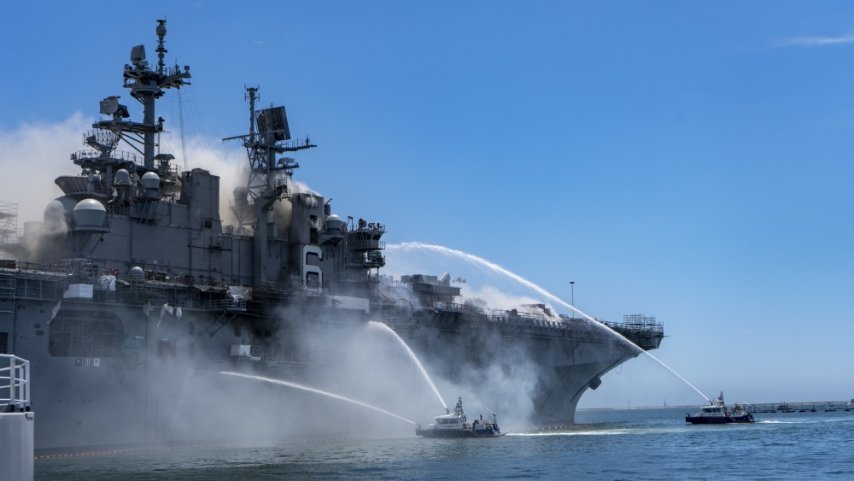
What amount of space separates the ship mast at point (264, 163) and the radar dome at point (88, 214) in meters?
12.4

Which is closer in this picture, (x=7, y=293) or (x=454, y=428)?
(x=7, y=293)

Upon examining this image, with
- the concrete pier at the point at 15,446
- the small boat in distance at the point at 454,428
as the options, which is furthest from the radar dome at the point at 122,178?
the concrete pier at the point at 15,446

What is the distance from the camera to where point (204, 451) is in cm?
4594

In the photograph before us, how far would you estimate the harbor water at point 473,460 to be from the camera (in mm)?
36875

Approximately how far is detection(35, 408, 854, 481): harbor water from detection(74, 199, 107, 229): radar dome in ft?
34.3

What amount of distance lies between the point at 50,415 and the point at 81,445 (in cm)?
214

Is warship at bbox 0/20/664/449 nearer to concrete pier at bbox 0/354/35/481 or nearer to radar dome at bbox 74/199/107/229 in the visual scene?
radar dome at bbox 74/199/107/229

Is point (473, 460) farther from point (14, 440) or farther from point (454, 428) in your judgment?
point (14, 440)

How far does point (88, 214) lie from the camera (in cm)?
4591

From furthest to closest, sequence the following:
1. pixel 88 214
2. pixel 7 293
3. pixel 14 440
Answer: pixel 88 214 < pixel 7 293 < pixel 14 440

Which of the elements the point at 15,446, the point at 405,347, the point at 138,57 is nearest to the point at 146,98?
the point at 138,57

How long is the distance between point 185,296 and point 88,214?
6268mm

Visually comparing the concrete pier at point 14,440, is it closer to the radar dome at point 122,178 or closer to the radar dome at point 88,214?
the radar dome at point 88,214

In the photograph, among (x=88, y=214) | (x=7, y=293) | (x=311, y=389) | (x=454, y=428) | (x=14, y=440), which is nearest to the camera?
(x=14, y=440)
